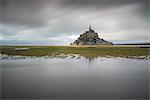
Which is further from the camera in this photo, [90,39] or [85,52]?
[90,39]

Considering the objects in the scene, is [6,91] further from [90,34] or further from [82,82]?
[90,34]

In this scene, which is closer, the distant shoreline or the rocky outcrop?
the distant shoreline

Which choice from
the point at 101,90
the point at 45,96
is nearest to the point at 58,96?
the point at 45,96

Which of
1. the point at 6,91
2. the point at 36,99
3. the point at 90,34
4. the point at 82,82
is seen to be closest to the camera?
the point at 36,99

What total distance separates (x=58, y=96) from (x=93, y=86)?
2000 mm

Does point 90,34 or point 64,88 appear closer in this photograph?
point 64,88

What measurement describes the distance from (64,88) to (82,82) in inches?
51.7

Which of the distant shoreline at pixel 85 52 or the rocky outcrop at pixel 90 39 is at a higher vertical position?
the rocky outcrop at pixel 90 39

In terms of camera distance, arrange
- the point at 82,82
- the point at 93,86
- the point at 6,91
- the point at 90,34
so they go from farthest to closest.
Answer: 1. the point at 90,34
2. the point at 82,82
3. the point at 93,86
4. the point at 6,91

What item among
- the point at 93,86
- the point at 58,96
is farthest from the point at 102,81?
the point at 58,96

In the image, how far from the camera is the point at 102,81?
8891 mm

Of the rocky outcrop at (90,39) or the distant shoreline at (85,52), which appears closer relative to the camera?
the distant shoreline at (85,52)

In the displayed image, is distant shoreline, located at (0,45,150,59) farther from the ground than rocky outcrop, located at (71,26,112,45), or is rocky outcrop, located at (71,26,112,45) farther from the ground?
rocky outcrop, located at (71,26,112,45)

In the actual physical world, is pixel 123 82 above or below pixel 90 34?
below
